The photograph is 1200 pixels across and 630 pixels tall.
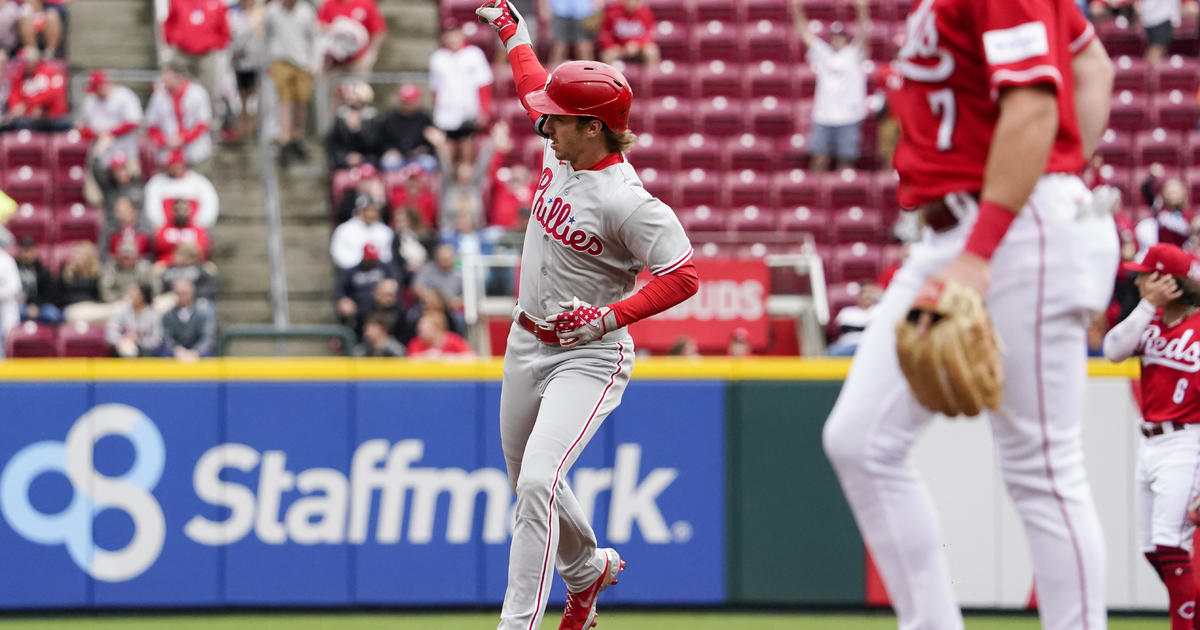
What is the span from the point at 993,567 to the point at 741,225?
6.07 m

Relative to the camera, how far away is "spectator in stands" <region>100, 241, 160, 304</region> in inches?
449

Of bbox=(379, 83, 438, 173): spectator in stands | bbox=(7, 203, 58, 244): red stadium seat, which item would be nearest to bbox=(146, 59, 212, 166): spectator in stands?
bbox=(7, 203, 58, 244): red stadium seat

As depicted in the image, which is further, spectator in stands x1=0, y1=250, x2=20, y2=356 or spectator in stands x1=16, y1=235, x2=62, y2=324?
spectator in stands x1=16, y1=235, x2=62, y2=324

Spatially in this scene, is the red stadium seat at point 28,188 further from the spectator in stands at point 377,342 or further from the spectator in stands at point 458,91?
the spectator in stands at point 377,342

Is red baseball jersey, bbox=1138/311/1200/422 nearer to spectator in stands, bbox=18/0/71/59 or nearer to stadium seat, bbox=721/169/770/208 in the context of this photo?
stadium seat, bbox=721/169/770/208

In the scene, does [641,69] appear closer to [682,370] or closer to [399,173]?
[399,173]

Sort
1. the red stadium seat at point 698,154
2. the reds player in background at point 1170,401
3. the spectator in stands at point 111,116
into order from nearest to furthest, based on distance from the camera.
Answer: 1. the reds player in background at point 1170,401
2. the spectator in stands at point 111,116
3. the red stadium seat at point 698,154

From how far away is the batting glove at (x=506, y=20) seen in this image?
5.47 metres

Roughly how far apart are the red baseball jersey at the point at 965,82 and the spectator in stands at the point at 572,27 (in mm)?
11297

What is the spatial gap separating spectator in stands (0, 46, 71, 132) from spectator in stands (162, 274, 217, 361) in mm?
3804

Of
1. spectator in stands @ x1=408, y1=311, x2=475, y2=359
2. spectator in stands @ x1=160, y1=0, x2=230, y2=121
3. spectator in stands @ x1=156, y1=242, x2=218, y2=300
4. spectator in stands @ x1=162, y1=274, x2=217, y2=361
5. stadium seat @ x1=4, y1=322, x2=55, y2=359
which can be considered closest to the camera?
spectator in stands @ x1=408, y1=311, x2=475, y2=359

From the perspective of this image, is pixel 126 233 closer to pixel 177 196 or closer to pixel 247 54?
pixel 177 196

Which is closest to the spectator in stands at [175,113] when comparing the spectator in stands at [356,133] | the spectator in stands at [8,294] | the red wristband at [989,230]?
the spectator in stands at [356,133]

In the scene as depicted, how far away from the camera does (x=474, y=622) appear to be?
24.3 feet
